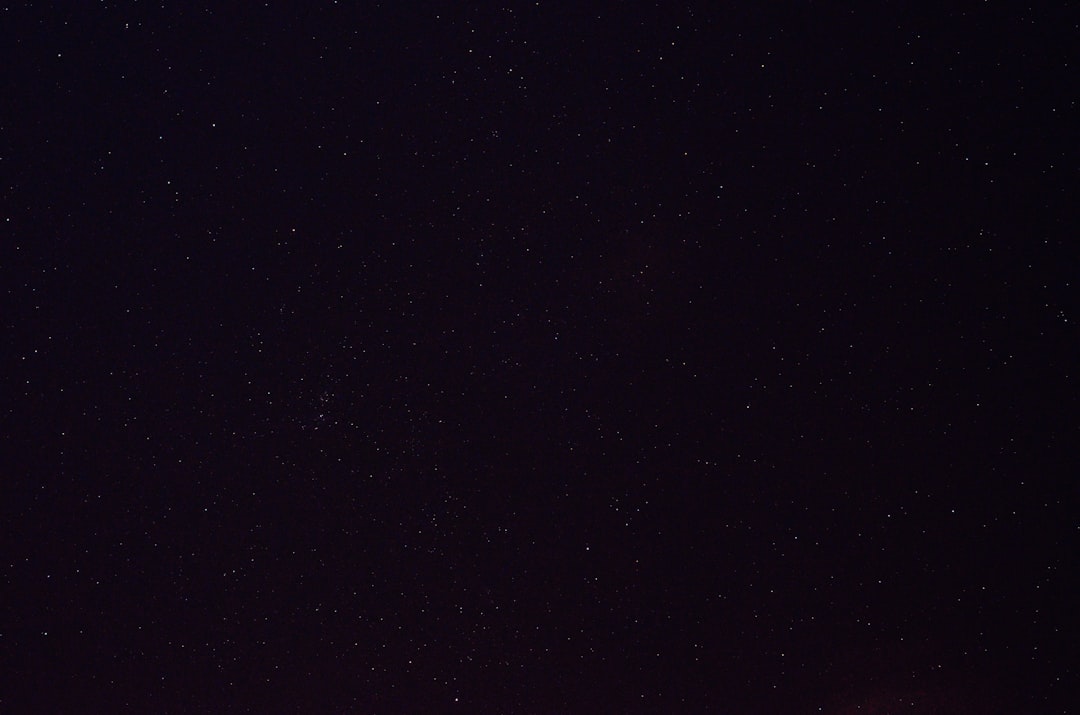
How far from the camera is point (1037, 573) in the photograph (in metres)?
0.61

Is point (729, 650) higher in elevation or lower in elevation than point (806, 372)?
lower

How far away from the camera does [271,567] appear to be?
636mm

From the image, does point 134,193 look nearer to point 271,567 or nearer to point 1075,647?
point 271,567

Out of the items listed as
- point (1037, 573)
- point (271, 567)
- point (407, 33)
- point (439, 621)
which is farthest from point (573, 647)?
point (407, 33)

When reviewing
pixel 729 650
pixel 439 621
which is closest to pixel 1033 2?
pixel 729 650

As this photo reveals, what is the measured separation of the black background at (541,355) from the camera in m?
0.60

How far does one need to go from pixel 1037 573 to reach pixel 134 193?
0.71m

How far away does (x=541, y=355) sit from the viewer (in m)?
0.62

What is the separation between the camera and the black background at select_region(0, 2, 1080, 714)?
0.60m

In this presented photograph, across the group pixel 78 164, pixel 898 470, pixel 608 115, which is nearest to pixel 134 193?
pixel 78 164

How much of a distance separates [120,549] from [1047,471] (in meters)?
0.68

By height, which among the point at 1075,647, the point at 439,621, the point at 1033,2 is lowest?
the point at 1075,647

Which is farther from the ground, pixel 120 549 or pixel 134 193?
pixel 134 193

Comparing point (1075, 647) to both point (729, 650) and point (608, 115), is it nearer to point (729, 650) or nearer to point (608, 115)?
point (729, 650)
